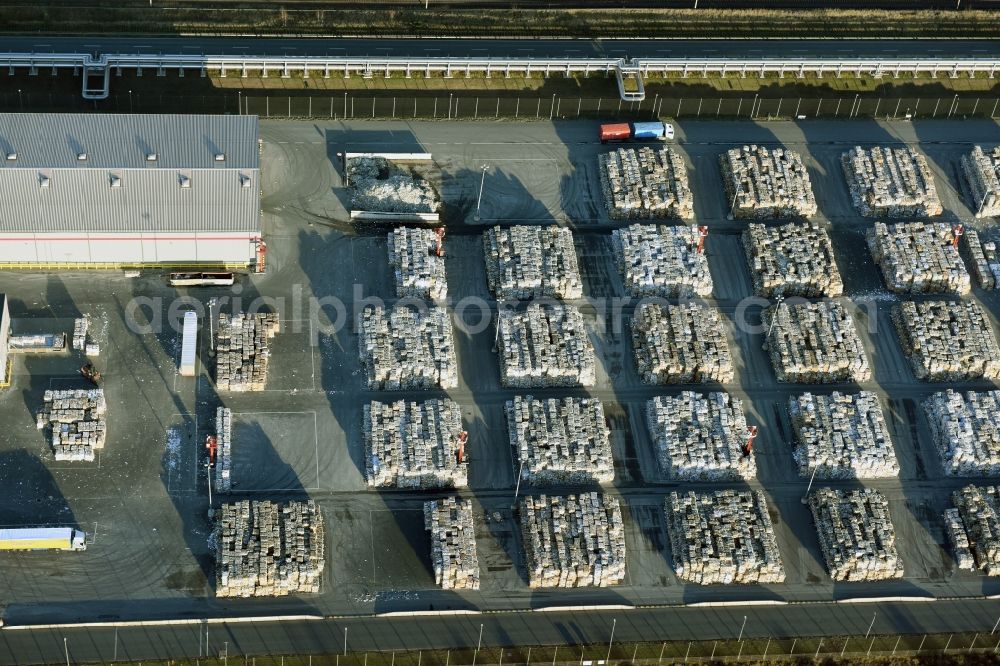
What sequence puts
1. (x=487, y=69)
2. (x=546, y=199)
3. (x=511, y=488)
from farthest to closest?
(x=487, y=69) < (x=546, y=199) < (x=511, y=488)

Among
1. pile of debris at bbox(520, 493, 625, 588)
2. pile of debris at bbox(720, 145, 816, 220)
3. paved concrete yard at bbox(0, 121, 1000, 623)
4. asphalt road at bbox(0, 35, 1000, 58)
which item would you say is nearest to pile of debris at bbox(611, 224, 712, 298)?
paved concrete yard at bbox(0, 121, 1000, 623)

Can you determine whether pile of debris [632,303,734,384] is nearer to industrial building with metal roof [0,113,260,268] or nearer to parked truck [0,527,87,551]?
industrial building with metal roof [0,113,260,268]


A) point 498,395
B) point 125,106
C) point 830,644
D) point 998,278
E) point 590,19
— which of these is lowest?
point 830,644

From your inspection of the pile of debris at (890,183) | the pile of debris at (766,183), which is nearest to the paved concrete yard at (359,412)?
the pile of debris at (890,183)

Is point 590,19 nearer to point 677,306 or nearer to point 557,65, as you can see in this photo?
point 557,65

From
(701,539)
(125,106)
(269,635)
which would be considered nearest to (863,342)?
(701,539)

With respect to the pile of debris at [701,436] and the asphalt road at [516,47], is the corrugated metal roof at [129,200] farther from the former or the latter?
the pile of debris at [701,436]
